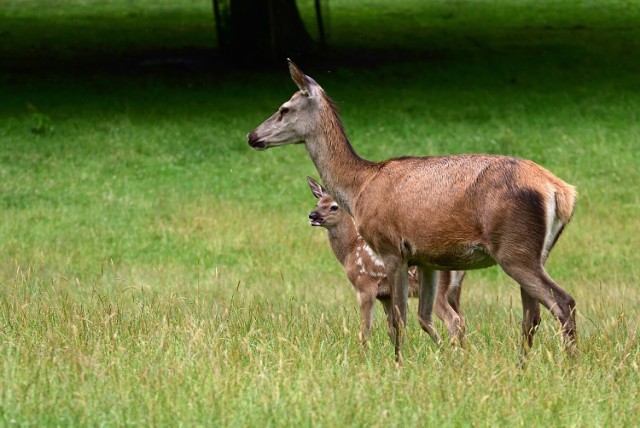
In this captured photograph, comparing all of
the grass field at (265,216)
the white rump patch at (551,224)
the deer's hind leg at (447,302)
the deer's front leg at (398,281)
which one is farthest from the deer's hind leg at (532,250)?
the deer's hind leg at (447,302)

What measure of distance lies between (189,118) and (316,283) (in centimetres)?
901

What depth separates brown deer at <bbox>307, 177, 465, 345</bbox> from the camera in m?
10.5

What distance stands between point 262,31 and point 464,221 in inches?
652

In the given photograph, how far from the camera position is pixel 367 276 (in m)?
10.9

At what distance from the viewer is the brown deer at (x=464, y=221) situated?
8.37 metres

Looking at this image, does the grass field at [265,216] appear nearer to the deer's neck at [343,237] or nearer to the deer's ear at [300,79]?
the deer's neck at [343,237]

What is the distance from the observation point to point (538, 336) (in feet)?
28.6

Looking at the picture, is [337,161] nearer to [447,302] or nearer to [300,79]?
[300,79]

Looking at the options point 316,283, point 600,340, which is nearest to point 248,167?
point 316,283

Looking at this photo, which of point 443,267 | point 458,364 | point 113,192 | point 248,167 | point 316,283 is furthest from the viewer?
point 248,167

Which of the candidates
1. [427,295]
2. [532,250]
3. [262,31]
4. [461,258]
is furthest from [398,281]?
Answer: [262,31]


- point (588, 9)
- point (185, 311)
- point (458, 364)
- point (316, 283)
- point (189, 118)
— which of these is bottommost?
point (588, 9)

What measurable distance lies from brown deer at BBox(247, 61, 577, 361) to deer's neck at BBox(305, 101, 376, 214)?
0.02 metres

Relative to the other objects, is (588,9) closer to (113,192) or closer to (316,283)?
(113,192)
